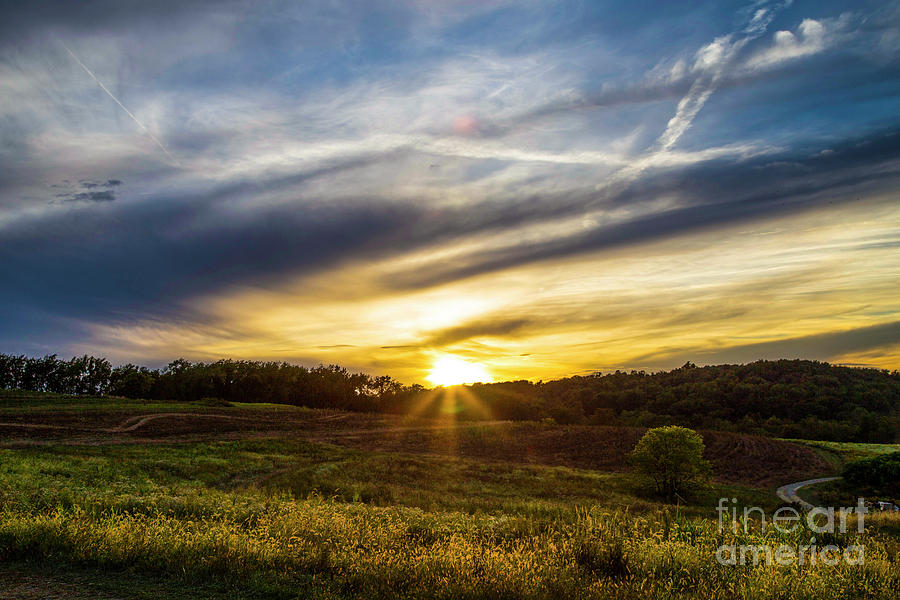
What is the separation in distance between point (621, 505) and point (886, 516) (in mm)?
13767

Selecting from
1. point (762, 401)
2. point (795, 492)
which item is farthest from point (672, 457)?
point (762, 401)

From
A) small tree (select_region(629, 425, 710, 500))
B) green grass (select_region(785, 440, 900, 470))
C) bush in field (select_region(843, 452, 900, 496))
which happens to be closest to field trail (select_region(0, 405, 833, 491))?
green grass (select_region(785, 440, 900, 470))

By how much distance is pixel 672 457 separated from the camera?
38.2m

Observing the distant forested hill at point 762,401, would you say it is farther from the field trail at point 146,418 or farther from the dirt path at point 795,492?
the field trail at point 146,418

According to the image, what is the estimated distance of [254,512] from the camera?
13.4 m

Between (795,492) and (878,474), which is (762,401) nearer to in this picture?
(795,492)

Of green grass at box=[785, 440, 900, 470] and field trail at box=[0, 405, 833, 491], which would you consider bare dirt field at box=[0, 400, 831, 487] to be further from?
green grass at box=[785, 440, 900, 470]

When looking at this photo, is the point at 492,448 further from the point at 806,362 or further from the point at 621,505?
the point at 806,362

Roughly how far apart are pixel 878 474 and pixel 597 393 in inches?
3637

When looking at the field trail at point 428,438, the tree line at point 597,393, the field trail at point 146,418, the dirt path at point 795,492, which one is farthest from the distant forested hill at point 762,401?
the field trail at point 146,418

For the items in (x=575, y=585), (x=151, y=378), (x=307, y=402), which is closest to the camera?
(x=575, y=585)

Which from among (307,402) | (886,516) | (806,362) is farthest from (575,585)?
(806,362)

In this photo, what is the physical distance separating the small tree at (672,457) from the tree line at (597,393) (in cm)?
5523

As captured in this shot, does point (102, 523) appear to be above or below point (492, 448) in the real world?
above
